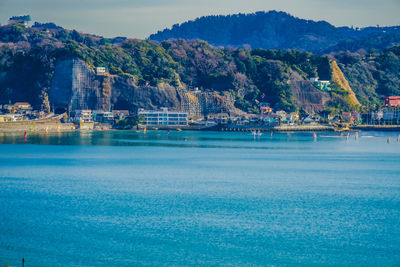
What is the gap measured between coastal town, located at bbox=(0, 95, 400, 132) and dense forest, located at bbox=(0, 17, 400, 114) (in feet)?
14.3

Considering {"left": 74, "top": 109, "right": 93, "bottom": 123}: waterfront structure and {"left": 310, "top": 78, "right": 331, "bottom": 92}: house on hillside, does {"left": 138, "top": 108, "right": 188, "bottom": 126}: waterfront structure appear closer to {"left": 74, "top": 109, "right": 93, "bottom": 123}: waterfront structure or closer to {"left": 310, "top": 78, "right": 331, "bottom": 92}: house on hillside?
{"left": 74, "top": 109, "right": 93, "bottom": 123}: waterfront structure

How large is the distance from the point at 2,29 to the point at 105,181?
114 m

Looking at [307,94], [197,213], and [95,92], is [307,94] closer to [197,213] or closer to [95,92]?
[95,92]

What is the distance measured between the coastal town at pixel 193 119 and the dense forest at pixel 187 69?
14.3 feet

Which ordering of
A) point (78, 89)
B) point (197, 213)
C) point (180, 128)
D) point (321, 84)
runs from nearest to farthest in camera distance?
point (197, 213)
point (180, 128)
point (78, 89)
point (321, 84)

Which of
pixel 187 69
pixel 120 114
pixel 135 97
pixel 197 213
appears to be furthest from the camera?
pixel 187 69

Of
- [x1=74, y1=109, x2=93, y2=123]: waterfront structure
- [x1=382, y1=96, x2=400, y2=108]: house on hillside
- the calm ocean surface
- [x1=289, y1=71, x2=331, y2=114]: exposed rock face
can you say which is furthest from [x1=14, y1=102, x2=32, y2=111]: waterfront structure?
[x1=382, y1=96, x2=400, y2=108]: house on hillside

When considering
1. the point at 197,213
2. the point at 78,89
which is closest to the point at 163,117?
the point at 78,89

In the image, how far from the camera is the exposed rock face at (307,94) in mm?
114875

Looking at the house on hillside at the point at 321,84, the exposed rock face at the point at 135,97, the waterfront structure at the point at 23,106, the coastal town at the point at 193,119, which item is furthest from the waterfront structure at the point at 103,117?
the house on hillside at the point at 321,84

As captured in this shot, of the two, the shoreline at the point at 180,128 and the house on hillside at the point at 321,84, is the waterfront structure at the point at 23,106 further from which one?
the house on hillside at the point at 321,84

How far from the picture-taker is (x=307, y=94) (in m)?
116

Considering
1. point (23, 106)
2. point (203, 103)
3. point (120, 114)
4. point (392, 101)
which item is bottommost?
point (120, 114)

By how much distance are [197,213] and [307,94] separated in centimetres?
9349
